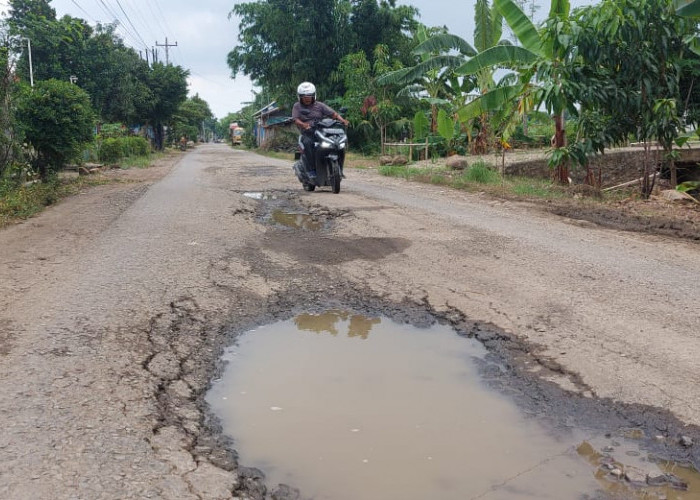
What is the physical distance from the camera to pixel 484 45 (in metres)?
13.8

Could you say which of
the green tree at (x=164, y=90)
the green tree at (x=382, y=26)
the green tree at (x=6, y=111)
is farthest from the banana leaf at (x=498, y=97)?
the green tree at (x=164, y=90)

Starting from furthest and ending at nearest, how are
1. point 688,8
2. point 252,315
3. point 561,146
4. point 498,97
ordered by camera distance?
point 561,146 < point 498,97 < point 688,8 < point 252,315

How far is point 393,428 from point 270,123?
145 feet

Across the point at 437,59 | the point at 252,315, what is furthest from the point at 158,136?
the point at 252,315

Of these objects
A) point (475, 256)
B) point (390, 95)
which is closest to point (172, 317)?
point (475, 256)

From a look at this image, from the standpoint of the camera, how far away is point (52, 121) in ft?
37.6

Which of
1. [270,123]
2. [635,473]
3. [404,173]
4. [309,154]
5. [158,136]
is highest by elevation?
[270,123]

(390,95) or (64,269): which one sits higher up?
(390,95)

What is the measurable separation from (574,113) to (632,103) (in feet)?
2.91

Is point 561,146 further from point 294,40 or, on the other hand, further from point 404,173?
point 294,40

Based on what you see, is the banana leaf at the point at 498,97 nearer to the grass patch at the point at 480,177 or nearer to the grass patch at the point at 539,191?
the grass patch at the point at 480,177

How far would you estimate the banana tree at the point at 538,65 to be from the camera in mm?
8719

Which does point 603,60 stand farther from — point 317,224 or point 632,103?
point 317,224

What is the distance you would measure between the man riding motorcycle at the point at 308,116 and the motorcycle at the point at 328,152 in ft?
0.22
